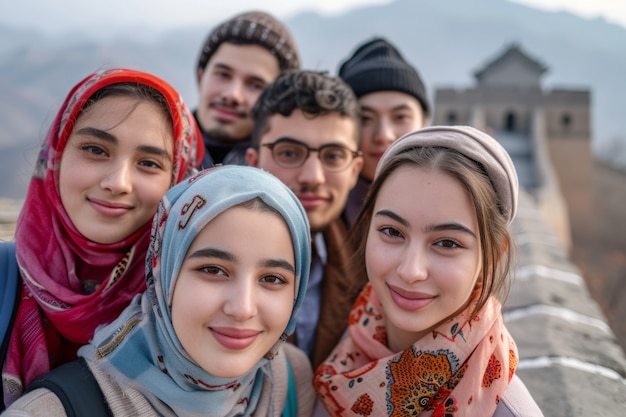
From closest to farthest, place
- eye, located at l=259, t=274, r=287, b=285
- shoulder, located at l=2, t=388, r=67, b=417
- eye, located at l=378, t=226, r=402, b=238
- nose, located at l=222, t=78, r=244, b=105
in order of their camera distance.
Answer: shoulder, located at l=2, t=388, r=67, b=417
eye, located at l=259, t=274, r=287, b=285
eye, located at l=378, t=226, r=402, b=238
nose, located at l=222, t=78, r=244, b=105

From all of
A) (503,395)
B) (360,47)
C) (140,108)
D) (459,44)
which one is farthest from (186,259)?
(459,44)

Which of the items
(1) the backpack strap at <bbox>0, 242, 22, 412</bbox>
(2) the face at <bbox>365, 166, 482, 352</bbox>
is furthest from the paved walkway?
(1) the backpack strap at <bbox>0, 242, 22, 412</bbox>

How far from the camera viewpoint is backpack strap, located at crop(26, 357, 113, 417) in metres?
1.48

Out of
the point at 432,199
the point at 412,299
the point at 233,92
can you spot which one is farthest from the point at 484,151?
the point at 233,92

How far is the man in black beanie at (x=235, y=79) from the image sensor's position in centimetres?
337

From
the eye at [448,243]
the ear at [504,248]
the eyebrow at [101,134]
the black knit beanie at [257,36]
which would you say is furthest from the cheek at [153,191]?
the black knit beanie at [257,36]

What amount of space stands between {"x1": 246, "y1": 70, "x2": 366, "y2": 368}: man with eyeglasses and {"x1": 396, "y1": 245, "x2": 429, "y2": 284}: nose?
2.82 ft

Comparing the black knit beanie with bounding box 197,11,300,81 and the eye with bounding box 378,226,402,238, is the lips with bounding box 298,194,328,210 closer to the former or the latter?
the eye with bounding box 378,226,402,238

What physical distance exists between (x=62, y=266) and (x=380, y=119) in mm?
1951

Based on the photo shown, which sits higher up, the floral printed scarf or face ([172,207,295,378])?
face ([172,207,295,378])

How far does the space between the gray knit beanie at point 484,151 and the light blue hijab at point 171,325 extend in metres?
0.53

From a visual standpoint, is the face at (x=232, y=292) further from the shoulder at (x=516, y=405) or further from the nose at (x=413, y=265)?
the shoulder at (x=516, y=405)

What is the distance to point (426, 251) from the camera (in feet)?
5.65

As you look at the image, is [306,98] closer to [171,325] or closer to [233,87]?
[233,87]
